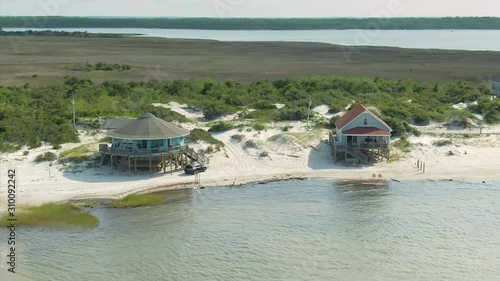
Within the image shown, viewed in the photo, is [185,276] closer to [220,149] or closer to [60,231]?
[60,231]

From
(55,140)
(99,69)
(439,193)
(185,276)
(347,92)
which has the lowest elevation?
(185,276)

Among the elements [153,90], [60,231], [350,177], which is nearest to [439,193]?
[350,177]

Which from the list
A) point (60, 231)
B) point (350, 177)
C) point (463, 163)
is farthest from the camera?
point (463, 163)

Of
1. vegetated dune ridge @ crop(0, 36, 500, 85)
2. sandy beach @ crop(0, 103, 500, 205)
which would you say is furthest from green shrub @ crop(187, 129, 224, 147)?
vegetated dune ridge @ crop(0, 36, 500, 85)

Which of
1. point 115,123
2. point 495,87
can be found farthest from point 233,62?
point 115,123

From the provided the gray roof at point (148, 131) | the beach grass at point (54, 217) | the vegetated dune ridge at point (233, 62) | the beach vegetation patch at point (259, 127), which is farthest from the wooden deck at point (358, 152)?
the vegetated dune ridge at point (233, 62)

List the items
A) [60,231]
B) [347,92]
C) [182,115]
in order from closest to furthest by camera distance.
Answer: [60,231] < [182,115] < [347,92]

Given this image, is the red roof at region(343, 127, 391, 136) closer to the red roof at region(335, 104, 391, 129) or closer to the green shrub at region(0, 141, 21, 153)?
the red roof at region(335, 104, 391, 129)
